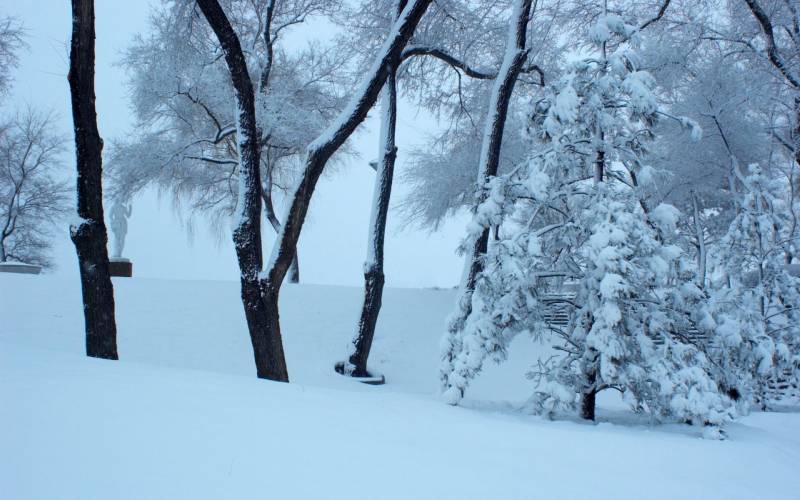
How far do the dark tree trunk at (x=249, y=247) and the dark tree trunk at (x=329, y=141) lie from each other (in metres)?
0.16

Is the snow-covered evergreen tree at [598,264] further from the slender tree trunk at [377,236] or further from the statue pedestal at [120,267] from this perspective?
the statue pedestal at [120,267]

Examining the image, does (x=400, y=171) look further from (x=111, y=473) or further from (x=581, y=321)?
(x=111, y=473)

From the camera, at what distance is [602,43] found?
7094 mm

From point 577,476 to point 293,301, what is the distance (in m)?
11.1

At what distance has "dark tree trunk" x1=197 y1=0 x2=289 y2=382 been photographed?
698 centimetres

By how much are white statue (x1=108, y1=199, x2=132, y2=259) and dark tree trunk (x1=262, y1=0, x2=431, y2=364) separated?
13157mm

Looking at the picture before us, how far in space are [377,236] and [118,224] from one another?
38.1 ft

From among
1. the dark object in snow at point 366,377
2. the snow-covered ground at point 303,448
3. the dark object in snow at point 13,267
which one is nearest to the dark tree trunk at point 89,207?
the snow-covered ground at point 303,448

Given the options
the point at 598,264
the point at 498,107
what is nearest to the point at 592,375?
the point at 598,264

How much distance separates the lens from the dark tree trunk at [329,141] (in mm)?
7184

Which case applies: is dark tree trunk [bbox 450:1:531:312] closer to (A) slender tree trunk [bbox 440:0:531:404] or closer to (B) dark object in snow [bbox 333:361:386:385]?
(A) slender tree trunk [bbox 440:0:531:404]

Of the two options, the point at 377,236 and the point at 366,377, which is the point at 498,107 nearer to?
the point at 377,236

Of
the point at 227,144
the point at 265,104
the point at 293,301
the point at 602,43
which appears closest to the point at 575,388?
the point at 602,43

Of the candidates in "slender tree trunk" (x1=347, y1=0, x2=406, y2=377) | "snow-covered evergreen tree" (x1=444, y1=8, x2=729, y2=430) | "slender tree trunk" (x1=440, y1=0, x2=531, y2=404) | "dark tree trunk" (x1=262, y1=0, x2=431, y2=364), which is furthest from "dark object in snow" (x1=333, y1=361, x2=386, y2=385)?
"dark tree trunk" (x1=262, y1=0, x2=431, y2=364)
